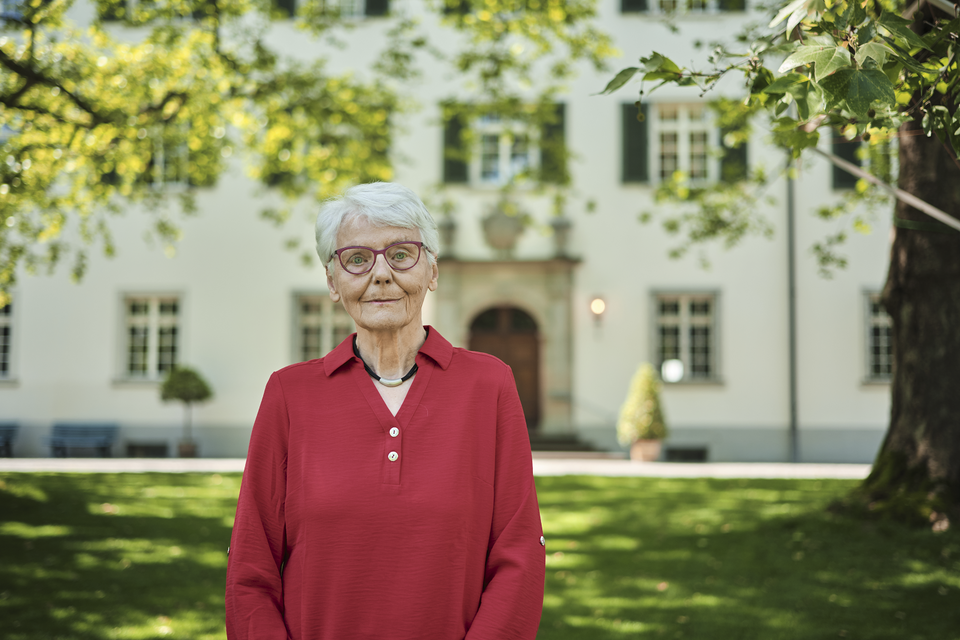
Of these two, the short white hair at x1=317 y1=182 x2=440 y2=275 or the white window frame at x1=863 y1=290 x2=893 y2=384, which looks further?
the white window frame at x1=863 y1=290 x2=893 y2=384

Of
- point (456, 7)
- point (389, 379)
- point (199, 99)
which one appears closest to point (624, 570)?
point (389, 379)

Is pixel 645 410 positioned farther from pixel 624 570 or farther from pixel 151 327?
pixel 151 327

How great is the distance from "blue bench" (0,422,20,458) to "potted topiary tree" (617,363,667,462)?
37.3ft

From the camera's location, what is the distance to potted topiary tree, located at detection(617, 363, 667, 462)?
14250 mm

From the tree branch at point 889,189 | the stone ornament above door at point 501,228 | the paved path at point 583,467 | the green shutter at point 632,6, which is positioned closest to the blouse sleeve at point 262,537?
the tree branch at point 889,189

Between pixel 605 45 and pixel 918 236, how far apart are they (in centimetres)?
462

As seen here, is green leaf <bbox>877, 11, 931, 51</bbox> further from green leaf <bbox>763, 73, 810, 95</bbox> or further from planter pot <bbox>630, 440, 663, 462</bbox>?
planter pot <bbox>630, 440, 663, 462</bbox>

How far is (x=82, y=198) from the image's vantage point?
1065 centimetres

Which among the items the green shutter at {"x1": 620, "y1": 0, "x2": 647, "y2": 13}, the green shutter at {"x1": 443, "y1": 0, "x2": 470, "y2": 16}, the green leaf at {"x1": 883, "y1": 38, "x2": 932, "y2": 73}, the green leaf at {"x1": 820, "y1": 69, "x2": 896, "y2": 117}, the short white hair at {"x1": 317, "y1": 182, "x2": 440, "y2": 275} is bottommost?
the short white hair at {"x1": 317, "y1": 182, "x2": 440, "y2": 275}

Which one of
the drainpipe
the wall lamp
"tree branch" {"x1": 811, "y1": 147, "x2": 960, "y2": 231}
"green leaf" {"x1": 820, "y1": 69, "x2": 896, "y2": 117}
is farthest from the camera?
the wall lamp

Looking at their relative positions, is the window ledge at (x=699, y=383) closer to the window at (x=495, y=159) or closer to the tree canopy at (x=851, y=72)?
the window at (x=495, y=159)

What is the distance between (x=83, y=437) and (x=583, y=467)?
9340mm

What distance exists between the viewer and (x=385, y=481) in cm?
174

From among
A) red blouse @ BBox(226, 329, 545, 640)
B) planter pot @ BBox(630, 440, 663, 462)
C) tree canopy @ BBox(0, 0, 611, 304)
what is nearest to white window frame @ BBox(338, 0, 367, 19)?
tree canopy @ BBox(0, 0, 611, 304)
